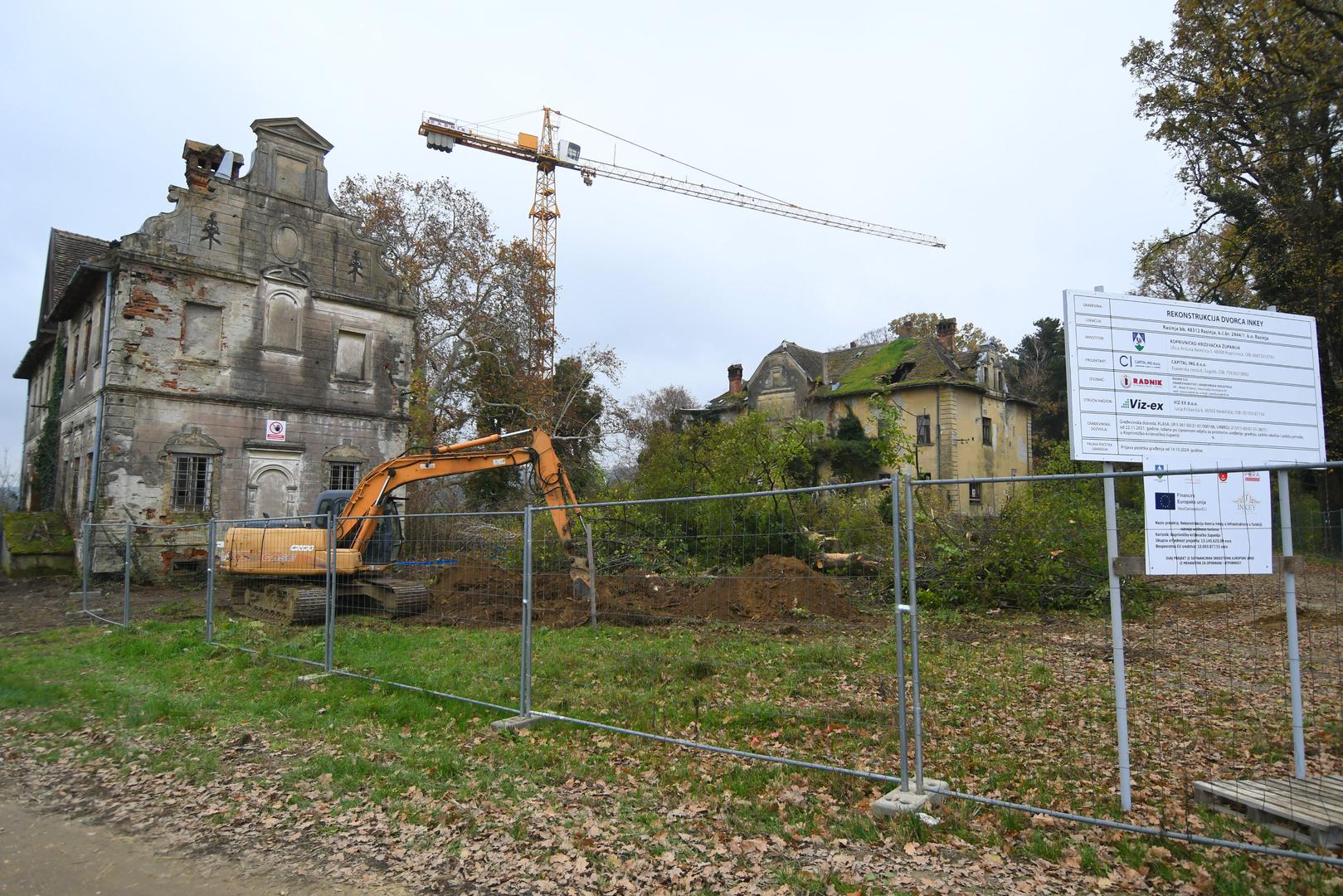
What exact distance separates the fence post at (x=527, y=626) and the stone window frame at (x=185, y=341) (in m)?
18.6

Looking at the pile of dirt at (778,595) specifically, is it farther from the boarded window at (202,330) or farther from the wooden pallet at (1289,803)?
the boarded window at (202,330)

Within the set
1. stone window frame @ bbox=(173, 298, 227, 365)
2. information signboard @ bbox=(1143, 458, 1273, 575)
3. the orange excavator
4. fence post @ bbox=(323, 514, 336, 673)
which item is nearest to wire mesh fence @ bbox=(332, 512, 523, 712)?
fence post @ bbox=(323, 514, 336, 673)

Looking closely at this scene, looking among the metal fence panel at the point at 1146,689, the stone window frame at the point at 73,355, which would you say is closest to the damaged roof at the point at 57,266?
the stone window frame at the point at 73,355

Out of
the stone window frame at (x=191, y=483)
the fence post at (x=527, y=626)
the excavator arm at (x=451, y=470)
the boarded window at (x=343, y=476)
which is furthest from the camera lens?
the boarded window at (x=343, y=476)

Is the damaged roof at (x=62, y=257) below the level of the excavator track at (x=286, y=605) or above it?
above

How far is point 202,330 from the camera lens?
2158cm

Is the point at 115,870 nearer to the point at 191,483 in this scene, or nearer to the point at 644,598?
the point at 644,598

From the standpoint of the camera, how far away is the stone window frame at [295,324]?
886 inches

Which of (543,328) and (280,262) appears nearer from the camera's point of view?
(280,262)

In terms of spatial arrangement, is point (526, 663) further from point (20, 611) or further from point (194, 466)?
point (194, 466)

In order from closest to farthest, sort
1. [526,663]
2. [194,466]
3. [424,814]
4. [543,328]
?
[424,814] < [526,663] < [194,466] < [543,328]

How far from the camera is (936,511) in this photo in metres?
10.6

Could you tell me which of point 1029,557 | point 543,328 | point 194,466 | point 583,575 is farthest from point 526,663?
point 543,328

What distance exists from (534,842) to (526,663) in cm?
236
